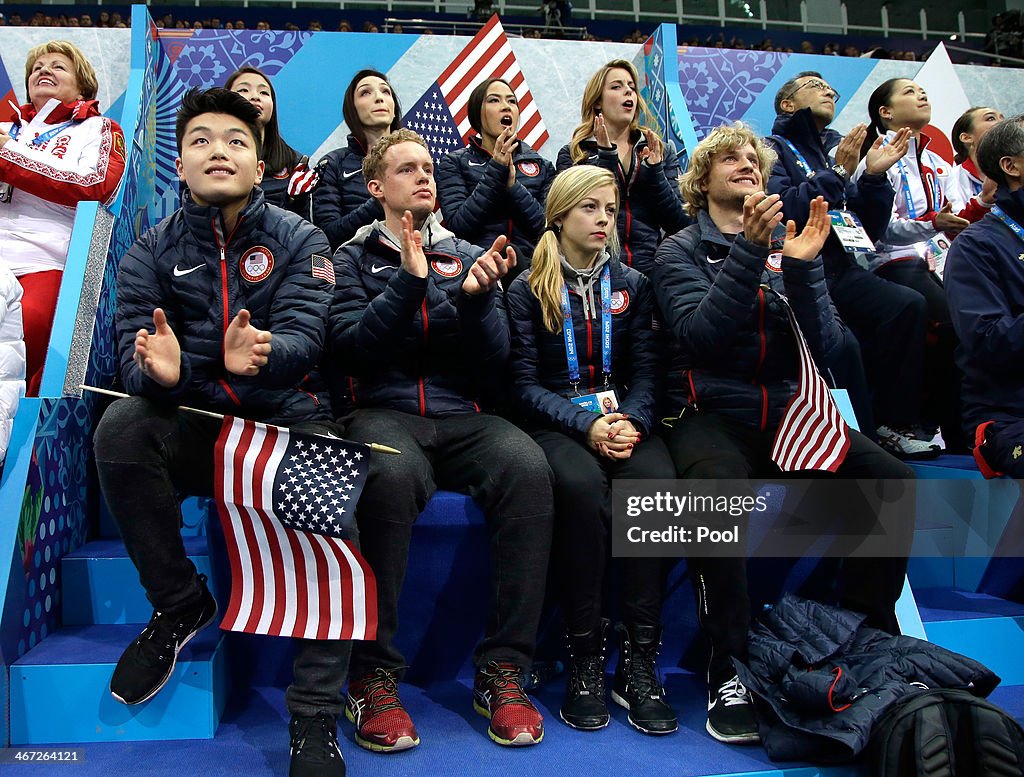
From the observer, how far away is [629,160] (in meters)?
3.93

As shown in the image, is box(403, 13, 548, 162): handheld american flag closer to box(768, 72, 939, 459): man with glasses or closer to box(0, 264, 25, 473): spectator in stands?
box(768, 72, 939, 459): man with glasses

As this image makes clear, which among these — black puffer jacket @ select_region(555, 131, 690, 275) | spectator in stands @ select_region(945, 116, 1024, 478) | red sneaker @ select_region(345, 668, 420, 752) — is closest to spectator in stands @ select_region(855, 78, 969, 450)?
spectator in stands @ select_region(945, 116, 1024, 478)

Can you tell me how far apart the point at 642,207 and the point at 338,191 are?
143cm

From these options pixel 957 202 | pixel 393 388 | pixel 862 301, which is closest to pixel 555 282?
pixel 393 388

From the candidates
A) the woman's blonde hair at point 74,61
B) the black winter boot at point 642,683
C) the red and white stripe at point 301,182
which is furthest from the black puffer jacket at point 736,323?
the woman's blonde hair at point 74,61

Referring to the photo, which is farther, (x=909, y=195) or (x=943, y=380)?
(x=909, y=195)

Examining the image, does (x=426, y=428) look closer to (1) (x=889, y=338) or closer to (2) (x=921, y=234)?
(1) (x=889, y=338)

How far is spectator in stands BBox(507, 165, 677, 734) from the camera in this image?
7.78ft

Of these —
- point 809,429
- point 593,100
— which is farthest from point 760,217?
point 593,100

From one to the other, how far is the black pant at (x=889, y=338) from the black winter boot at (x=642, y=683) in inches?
71.5

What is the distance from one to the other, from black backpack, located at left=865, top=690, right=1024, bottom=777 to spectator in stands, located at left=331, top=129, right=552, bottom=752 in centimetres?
86

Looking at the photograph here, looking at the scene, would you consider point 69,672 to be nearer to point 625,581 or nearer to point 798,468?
point 625,581

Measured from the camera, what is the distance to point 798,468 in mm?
2561

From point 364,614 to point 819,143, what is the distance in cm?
310
